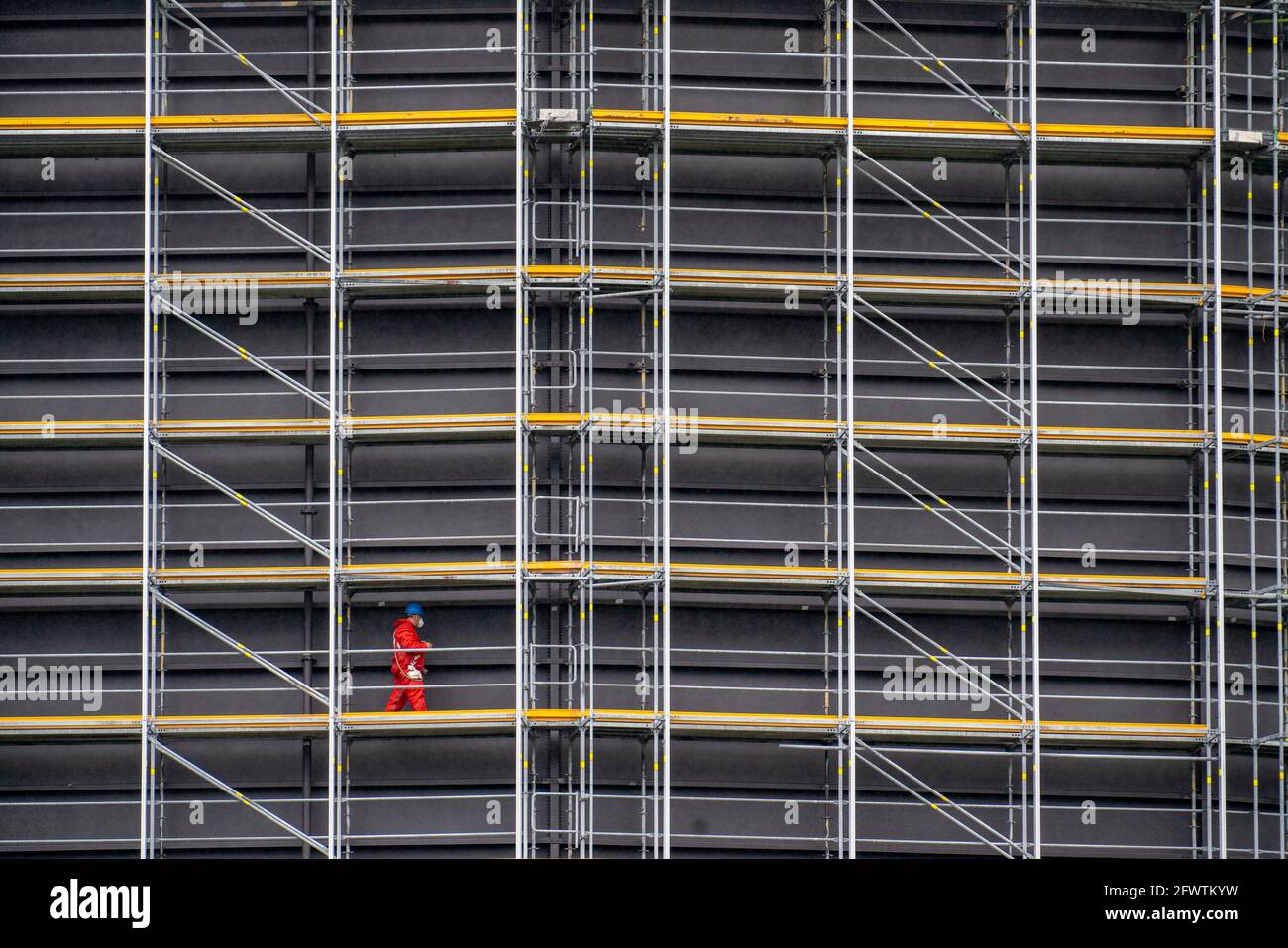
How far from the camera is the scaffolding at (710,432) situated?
1480 centimetres

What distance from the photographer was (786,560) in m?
15.4

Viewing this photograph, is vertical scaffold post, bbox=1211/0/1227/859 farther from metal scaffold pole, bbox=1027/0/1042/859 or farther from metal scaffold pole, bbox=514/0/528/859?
metal scaffold pole, bbox=514/0/528/859

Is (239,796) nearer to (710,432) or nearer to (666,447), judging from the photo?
(666,447)

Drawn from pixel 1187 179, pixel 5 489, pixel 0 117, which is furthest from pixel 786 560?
pixel 0 117

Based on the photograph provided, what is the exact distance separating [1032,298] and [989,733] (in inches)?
170

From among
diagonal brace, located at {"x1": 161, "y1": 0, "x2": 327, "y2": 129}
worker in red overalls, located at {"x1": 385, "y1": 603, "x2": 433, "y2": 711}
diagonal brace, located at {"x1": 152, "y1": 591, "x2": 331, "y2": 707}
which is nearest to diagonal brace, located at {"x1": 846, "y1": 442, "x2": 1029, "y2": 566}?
worker in red overalls, located at {"x1": 385, "y1": 603, "x2": 433, "y2": 711}

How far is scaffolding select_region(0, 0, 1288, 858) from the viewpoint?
1480 centimetres

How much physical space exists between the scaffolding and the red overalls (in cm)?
33

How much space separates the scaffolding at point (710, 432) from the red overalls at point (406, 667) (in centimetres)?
33

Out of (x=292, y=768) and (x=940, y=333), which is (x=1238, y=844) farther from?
(x=292, y=768)

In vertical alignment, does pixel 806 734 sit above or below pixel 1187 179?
below

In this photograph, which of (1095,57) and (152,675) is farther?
(1095,57)

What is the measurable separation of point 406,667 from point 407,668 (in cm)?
2

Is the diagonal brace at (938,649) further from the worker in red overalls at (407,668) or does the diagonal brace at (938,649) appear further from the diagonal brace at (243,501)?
the diagonal brace at (243,501)
